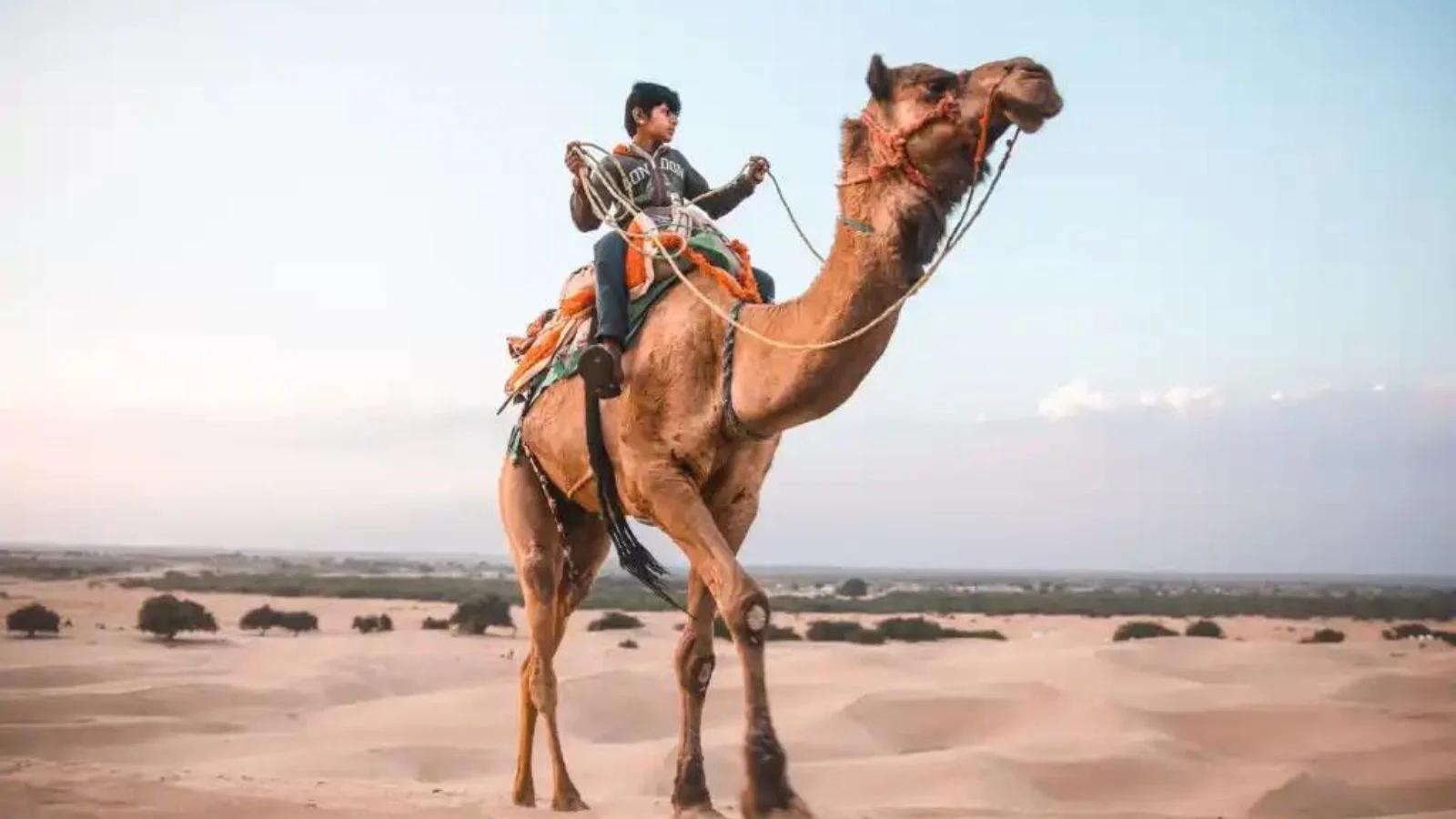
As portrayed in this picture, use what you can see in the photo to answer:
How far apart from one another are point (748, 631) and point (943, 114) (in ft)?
7.32

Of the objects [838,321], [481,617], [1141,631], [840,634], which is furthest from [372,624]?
[838,321]

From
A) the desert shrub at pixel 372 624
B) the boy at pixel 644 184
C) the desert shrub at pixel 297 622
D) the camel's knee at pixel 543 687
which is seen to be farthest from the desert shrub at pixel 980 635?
the boy at pixel 644 184

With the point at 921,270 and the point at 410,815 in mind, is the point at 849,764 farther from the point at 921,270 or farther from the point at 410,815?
the point at 921,270

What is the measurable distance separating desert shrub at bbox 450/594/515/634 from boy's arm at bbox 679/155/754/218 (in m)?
25.6

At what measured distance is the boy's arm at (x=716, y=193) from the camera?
25.8 ft

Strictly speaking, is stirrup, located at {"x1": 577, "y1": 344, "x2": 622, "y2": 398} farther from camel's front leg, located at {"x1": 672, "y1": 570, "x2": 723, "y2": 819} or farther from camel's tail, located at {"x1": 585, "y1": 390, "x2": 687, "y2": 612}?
camel's front leg, located at {"x1": 672, "y1": 570, "x2": 723, "y2": 819}

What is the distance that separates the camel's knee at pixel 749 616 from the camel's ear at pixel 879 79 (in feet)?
6.94

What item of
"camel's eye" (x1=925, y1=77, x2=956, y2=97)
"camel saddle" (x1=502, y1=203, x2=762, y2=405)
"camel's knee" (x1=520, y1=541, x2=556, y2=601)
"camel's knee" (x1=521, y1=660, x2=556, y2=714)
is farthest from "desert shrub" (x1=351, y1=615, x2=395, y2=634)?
"camel's eye" (x1=925, y1=77, x2=956, y2=97)

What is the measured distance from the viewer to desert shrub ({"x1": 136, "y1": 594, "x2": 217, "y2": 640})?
1088 inches

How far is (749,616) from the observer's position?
596 centimetres

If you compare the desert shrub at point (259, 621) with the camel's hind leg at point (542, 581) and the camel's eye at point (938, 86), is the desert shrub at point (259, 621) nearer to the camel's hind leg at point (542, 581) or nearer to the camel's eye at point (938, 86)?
the camel's hind leg at point (542, 581)

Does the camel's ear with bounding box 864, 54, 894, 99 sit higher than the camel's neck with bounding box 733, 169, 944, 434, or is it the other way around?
the camel's ear with bounding box 864, 54, 894, 99

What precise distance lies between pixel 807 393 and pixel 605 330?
4.11 ft

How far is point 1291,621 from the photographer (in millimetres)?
48562
